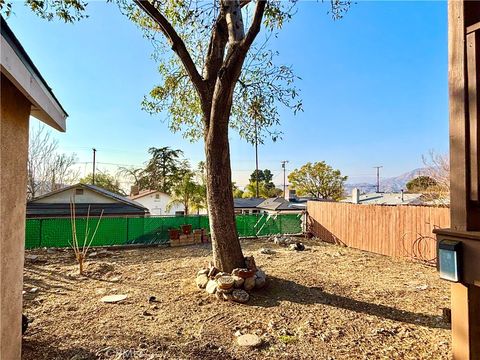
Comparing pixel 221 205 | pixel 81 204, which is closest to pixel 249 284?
pixel 221 205

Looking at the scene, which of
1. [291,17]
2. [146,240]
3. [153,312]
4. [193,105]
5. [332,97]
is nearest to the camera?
[153,312]

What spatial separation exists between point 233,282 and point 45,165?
70.2 ft

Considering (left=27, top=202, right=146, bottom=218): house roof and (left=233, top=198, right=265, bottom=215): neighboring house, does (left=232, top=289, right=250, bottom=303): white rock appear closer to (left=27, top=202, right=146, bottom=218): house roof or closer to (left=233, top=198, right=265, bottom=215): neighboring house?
(left=27, top=202, right=146, bottom=218): house roof

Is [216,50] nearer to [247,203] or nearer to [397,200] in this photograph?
[247,203]

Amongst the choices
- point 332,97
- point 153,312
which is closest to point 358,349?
point 153,312

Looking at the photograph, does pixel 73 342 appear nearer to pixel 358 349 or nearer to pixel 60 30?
pixel 358 349

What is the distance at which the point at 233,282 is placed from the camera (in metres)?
4.38

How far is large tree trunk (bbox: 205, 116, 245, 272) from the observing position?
4777 millimetres

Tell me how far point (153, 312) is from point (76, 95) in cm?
993

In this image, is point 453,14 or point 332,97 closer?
point 453,14

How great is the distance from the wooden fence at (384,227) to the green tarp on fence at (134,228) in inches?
71.6

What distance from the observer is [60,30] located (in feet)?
17.6

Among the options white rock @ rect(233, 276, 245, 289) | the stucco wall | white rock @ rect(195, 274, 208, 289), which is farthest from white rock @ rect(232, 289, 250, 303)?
the stucco wall

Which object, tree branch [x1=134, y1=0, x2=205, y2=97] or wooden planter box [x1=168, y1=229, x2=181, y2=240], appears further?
wooden planter box [x1=168, y1=229, x2=181, y2=240]
